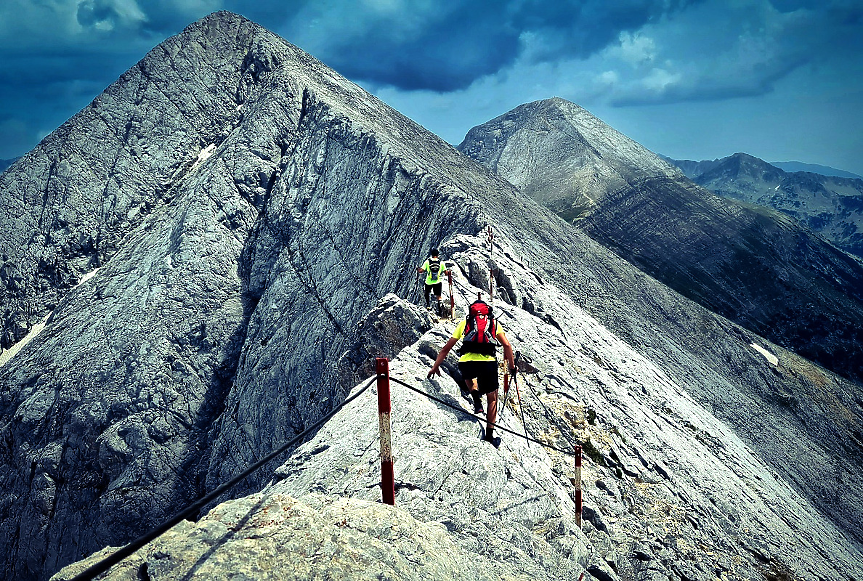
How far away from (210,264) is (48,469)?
20483mm

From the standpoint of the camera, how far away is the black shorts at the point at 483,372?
926 centimetres

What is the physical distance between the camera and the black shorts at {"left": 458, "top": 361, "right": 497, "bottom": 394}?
30.4ft

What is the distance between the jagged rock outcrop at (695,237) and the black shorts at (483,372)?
361 ft

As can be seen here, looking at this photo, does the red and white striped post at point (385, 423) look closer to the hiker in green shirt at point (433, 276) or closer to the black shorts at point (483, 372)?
the black shorts at point (483, 372)

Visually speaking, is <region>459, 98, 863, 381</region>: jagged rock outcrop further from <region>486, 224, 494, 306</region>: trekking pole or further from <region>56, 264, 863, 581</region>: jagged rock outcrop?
<region>56, 264, 863, 581</region>: jagged rock outcrop

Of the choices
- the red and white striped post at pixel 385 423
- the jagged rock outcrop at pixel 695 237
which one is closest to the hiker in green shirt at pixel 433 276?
the red and white striped post at pixel 385 423

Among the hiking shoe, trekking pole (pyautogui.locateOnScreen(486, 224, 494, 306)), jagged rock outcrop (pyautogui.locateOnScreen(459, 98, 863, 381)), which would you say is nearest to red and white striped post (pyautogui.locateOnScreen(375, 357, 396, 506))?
the hiking shoe

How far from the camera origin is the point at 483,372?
30.5 feet

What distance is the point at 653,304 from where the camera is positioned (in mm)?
57781

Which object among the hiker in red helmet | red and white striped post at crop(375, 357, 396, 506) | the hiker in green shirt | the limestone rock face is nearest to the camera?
the limestone rock face

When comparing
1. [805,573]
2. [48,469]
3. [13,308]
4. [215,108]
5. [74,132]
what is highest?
[215,108]

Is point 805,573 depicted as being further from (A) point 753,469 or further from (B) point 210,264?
(B) point 210,264

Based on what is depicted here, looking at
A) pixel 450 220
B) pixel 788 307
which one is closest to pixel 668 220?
pixel 788 307

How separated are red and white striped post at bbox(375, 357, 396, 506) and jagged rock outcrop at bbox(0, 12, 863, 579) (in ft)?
2.26
